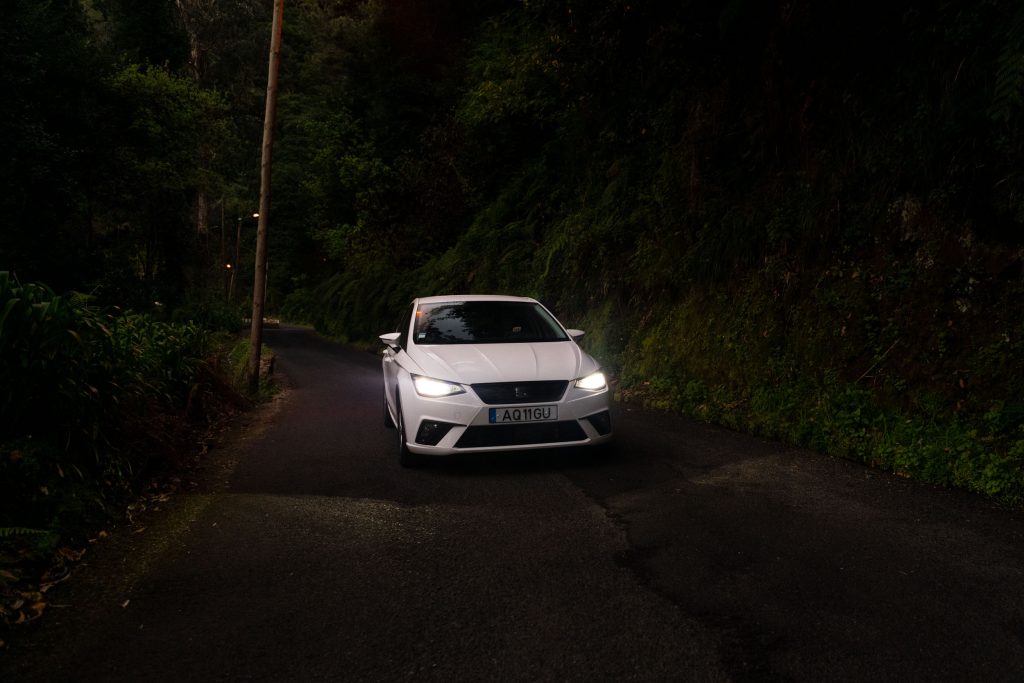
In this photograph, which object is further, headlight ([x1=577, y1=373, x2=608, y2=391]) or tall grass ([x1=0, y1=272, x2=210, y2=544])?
headlight ([x1=577, y1=373, x2=608, y2=391])

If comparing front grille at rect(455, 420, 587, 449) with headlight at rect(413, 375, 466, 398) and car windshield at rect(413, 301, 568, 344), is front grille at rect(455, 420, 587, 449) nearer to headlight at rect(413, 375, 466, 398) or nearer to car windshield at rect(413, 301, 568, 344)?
headlight at rect(413, 375, 466, 398)

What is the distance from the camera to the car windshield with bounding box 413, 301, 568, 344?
7.34 m

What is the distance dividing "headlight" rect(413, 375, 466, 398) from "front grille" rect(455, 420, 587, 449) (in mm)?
370

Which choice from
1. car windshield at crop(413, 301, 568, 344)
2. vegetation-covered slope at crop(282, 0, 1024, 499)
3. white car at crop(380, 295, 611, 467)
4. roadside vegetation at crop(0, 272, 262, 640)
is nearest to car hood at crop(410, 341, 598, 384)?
white car at crop(380, 295, 611, 467)

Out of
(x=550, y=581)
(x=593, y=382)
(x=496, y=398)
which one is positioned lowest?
(x=550, y=581)

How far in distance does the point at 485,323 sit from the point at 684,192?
728 cm

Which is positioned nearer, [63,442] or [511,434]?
[63,442]

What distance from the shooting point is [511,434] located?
6133 mm

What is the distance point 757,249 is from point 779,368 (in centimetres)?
237

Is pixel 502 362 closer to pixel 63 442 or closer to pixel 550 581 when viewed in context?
pixel 550 581

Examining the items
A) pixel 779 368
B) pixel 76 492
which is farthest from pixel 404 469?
pixel 779 368

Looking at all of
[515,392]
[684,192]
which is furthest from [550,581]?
[684,192]

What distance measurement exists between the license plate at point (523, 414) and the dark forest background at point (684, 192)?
3.08 m

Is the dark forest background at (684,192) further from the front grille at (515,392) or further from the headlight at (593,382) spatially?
the front grille at (515,392)
